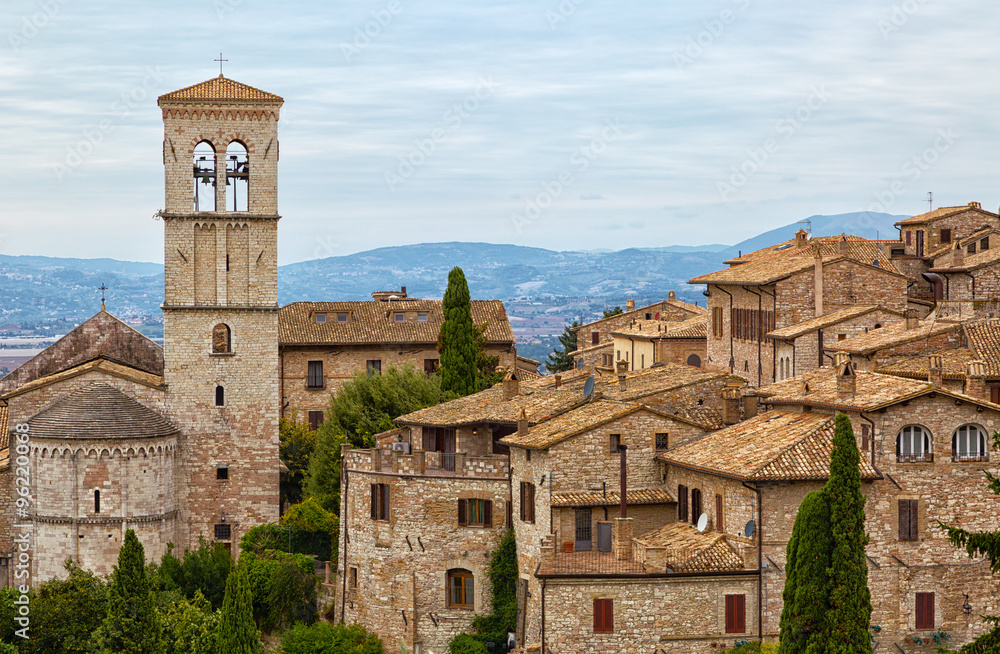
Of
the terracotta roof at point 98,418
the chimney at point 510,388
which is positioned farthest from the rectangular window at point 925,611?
the terracotta roof at point 98,418

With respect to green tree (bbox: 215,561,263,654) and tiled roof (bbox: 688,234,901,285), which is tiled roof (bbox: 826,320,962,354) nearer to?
tiled roof (bbox: 688,234,901,285)

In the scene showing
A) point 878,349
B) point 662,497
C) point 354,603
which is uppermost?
point 878,349

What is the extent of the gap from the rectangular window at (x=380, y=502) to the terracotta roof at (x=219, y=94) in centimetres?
1820

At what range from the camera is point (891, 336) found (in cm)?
5181

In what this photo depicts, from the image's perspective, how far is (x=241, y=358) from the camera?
57.6 meters

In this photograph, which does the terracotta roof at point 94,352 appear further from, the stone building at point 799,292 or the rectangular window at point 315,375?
the stone building at point 799,292

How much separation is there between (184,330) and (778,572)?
87.5ft

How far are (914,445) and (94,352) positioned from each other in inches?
1407

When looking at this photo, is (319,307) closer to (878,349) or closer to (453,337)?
(453,337)

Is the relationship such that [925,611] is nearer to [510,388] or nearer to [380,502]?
[380,502]

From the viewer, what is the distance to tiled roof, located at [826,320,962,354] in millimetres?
50000

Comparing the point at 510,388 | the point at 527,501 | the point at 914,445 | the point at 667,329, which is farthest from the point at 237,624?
the point at 667,329

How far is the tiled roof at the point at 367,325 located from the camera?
75438mm

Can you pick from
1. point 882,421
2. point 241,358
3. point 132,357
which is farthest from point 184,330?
point 882,421
